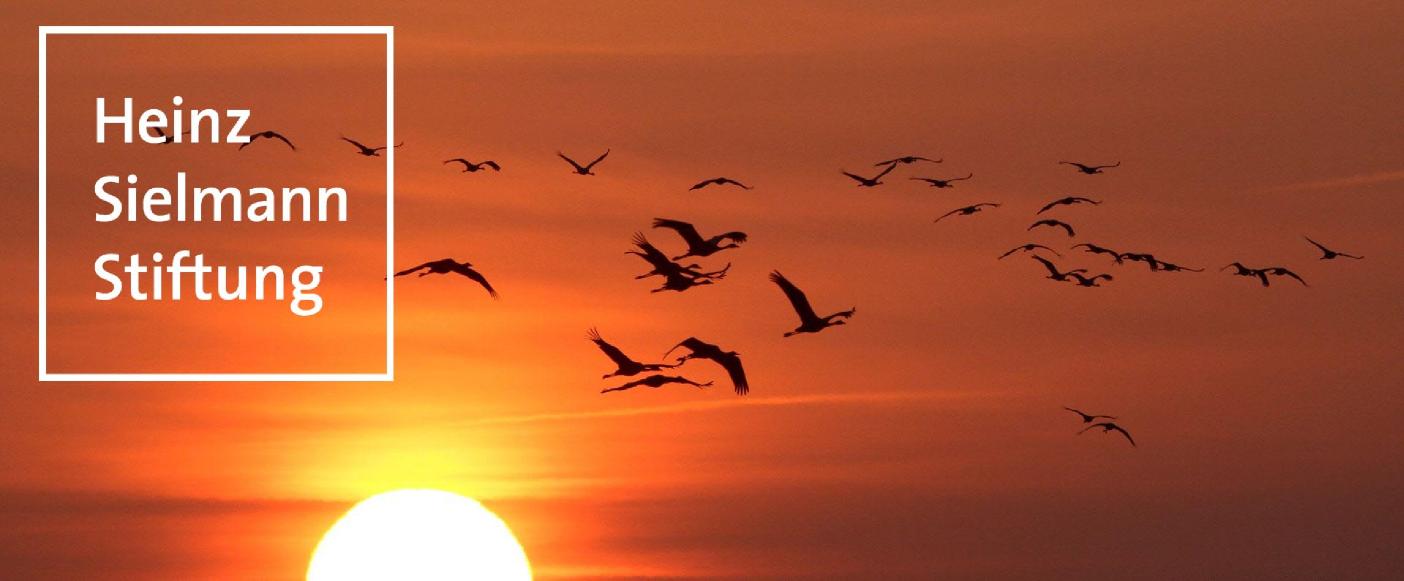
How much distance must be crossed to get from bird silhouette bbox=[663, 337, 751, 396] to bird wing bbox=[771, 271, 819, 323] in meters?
1.99

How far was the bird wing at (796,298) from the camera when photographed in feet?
188

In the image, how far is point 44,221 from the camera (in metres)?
56.1

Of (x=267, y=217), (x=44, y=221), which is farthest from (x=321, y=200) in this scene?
(x=44, y=221)

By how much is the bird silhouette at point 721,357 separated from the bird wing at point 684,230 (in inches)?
96.9

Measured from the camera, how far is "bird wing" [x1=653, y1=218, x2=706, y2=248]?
55656 millimetres

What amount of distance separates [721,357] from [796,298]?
2553 mm

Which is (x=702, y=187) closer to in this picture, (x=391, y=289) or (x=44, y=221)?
(x=391, y=289)

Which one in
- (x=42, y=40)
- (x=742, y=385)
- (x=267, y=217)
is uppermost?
(x=42, y=40)

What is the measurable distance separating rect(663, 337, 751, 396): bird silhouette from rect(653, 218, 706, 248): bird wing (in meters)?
2.46

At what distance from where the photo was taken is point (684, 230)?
56.8 meters

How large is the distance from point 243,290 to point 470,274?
37.0 feet

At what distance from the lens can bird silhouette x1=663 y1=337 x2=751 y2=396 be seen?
5612 centimetres

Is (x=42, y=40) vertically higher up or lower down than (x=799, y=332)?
higher up

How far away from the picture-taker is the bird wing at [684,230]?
55656 millimetres
